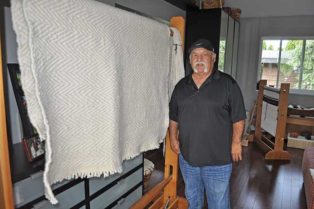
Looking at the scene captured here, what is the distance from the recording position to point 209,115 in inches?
60.9

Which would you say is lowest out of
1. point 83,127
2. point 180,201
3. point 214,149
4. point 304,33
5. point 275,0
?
point 180,201

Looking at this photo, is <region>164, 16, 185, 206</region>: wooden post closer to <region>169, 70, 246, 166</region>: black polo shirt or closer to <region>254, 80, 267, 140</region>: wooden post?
<region>169, 70, 246, 166</region>: black polo shirt

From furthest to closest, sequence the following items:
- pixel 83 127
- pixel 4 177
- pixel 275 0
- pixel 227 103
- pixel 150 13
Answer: pixel 275 0 → pixel 150 13 → pixel 227 103 → pixel 83 127 → pixel 4 177

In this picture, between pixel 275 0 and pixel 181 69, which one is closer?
pixel 181 69

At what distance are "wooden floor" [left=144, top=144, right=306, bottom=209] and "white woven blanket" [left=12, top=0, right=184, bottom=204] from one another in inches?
61.1

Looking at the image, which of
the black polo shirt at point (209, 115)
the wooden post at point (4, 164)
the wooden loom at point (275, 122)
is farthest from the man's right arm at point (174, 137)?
the wooden loom at point (275, 122)

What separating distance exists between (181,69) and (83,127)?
850 millimetres

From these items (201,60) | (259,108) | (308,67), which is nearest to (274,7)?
(308,67)

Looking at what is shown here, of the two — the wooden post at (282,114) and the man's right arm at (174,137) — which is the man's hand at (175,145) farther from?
the wooden post at (282,114)

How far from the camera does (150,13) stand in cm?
307

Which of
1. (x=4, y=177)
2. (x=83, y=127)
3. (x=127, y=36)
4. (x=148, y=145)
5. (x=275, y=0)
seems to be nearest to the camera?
(x=4, y=177)

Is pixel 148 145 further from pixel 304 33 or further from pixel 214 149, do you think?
pixel 304 33

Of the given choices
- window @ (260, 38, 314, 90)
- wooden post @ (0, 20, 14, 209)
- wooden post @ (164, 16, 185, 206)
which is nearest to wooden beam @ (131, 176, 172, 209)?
wooden post @ (164, 16, 185, 206)

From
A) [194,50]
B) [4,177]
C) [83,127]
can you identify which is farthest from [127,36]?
[4,177]
